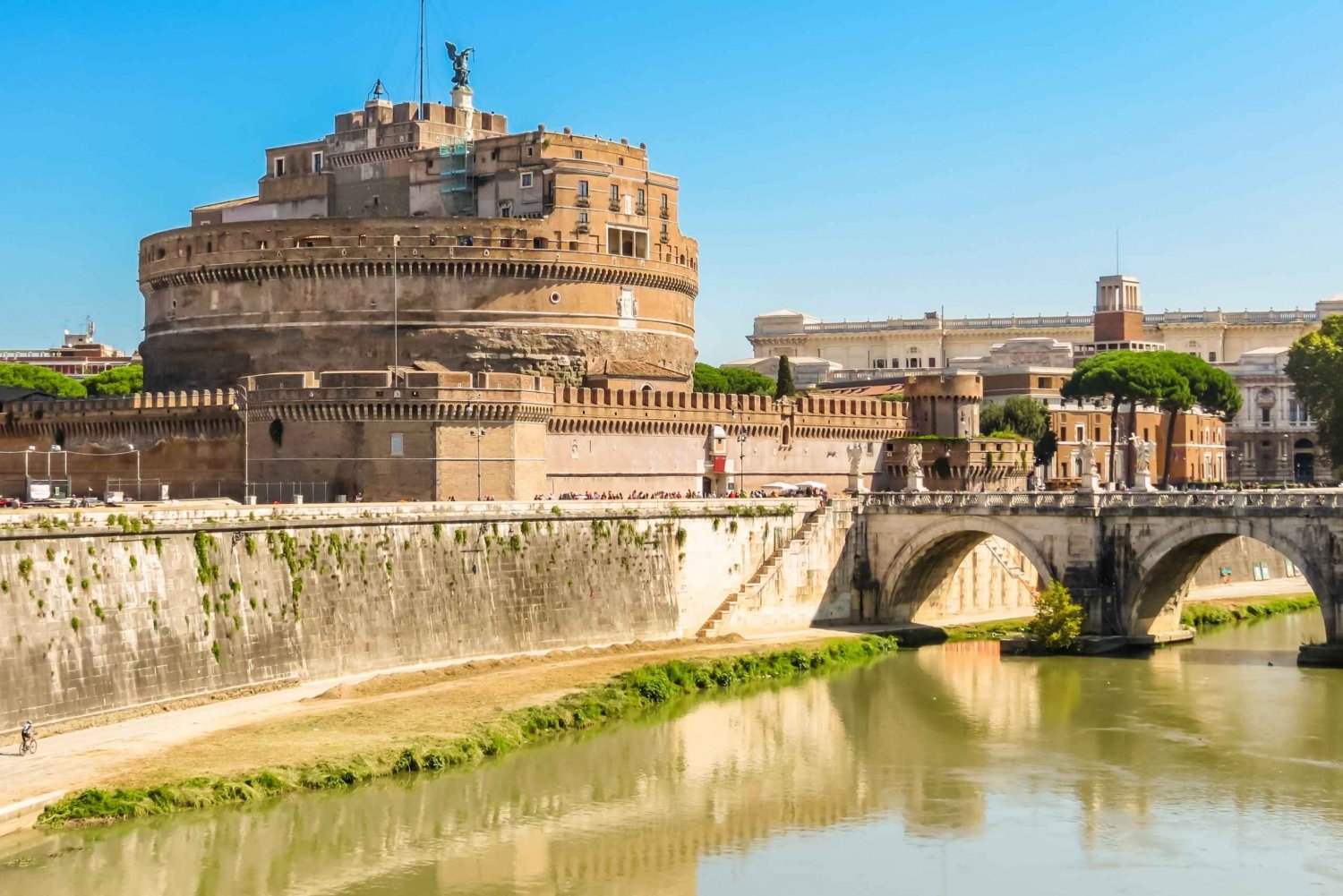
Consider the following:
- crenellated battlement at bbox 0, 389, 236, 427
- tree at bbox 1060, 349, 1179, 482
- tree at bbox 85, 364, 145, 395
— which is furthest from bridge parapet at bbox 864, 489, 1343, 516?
tree at bbox 85, 364, 145, 395

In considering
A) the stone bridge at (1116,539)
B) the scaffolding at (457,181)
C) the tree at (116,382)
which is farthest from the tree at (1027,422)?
the tree at (116,382)

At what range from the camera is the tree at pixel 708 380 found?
8238 cm

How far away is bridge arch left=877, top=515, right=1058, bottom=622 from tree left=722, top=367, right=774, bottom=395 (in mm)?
28829

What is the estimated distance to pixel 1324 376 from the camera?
3017 inches

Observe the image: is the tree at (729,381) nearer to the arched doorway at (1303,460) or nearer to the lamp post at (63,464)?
the lamp post at (63,464)

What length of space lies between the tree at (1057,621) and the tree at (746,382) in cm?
3577

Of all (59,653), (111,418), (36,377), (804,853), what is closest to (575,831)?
(804,853)

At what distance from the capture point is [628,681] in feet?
142

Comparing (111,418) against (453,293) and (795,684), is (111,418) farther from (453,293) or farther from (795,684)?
(795,684)

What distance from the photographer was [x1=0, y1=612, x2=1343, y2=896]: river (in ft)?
96.1

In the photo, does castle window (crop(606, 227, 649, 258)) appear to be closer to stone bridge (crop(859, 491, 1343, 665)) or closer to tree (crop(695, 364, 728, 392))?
stone bridge (crop(859, 491, 1343, 665))

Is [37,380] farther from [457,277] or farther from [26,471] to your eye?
[457,277]

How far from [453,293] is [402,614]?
19.1 metres

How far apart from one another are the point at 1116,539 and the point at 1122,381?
4093 cm
